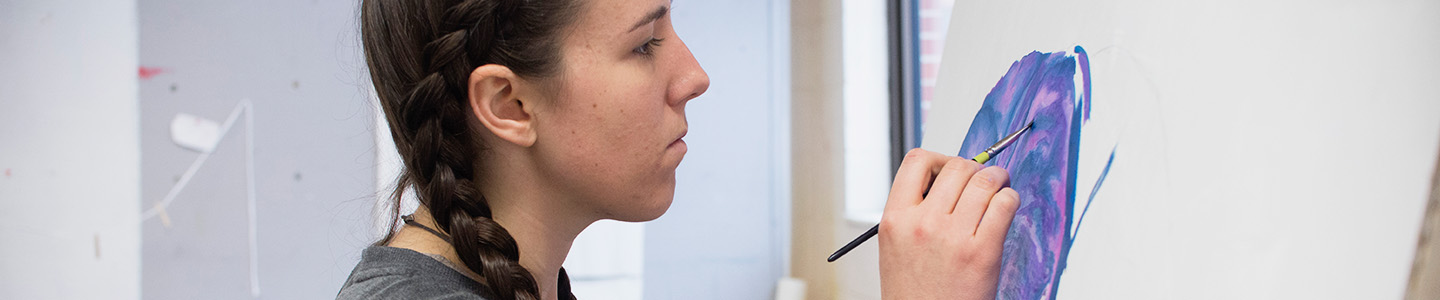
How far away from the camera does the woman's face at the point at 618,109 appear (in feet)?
2.35

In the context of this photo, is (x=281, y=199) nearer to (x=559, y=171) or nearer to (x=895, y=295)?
(x=559, y=171)

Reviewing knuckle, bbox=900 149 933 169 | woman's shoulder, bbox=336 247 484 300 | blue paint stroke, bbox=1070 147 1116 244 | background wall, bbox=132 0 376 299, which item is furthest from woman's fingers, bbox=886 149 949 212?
background wall, bbox=132 0 376 299

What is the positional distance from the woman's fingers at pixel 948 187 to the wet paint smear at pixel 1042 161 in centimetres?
14

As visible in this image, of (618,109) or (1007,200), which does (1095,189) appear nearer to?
(1007,200)

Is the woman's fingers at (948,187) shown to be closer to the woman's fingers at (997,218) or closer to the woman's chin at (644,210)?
the woman's fingers at (997,218)

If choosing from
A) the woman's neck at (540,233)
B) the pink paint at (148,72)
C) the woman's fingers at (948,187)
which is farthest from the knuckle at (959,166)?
the pink paint at (148,72)

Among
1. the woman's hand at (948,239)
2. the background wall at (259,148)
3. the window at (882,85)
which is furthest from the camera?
the window at (882,85)

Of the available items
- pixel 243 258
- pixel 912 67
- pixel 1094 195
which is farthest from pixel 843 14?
pixel 1094 195

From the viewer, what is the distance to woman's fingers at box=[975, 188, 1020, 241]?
63 cm

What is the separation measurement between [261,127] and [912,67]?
6.92ft

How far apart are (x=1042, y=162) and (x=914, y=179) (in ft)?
0.71

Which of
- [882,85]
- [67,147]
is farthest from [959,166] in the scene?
[67,147]

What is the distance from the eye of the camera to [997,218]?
2.09 feet

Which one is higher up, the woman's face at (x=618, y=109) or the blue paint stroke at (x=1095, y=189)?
the woman's face at (x=618, y=109)
